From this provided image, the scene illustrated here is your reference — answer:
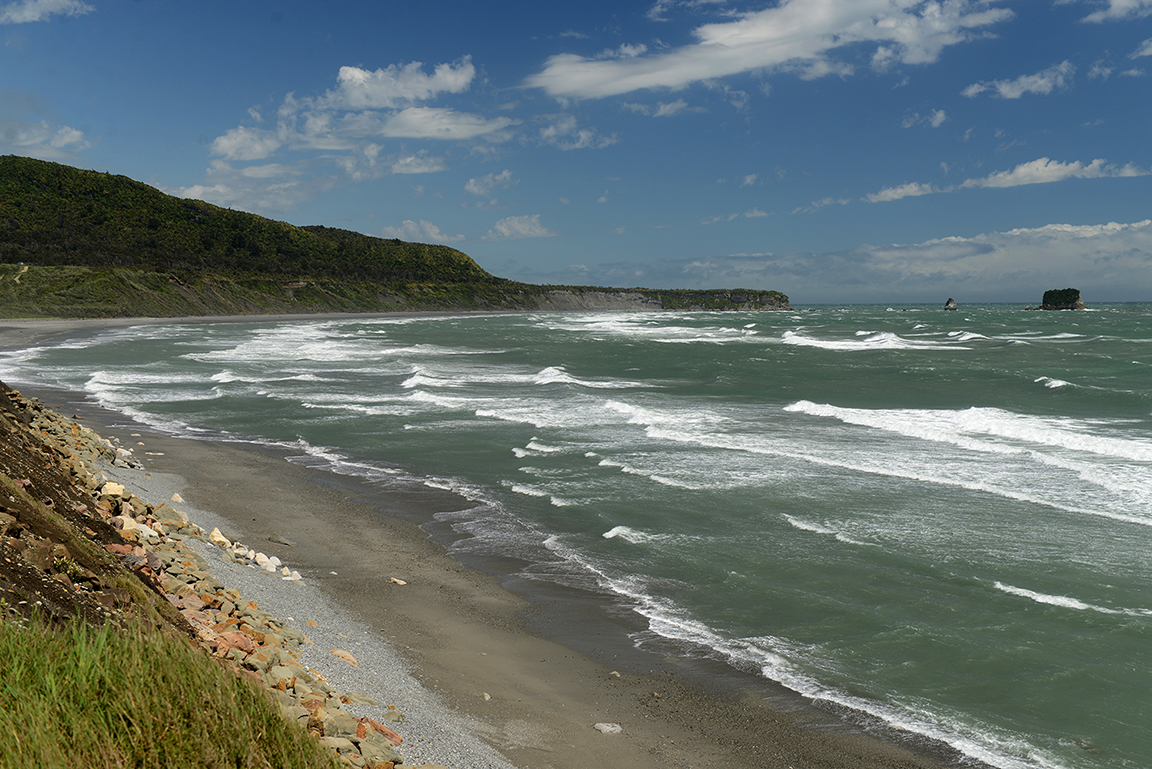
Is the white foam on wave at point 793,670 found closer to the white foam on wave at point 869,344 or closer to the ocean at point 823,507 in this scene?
the ocean at point 823,507

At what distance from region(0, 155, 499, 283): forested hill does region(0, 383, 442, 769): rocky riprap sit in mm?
128611

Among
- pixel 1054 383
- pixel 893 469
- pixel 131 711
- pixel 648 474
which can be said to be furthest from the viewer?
pixel 1054 383

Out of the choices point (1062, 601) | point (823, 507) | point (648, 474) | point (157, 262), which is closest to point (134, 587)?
point (1062, 601)

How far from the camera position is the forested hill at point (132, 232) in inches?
5202

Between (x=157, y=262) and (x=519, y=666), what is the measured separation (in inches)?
5839

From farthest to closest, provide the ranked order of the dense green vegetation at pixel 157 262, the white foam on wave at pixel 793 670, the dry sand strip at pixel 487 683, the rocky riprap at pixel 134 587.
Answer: the dense green vegetation at pixel 157 262, the white foam on wave at pixel 793 670, the dry sand strip at pixel 487 683, the rocky riprap at pixel 134 587

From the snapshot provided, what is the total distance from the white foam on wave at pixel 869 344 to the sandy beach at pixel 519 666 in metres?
54.0

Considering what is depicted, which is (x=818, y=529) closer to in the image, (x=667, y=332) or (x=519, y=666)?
(x=519, y=666)

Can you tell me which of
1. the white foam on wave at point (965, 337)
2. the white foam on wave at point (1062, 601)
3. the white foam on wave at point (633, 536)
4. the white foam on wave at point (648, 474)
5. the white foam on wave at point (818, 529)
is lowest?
the white foam on wave at point (1062, 601)

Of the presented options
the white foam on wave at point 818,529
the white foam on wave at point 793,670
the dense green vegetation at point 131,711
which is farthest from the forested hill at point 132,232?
the dense green vegetation at point 131,711

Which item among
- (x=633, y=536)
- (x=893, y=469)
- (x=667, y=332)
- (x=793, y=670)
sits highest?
(x=667, y=332)

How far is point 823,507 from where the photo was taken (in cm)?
1505

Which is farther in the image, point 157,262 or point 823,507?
point 157,262

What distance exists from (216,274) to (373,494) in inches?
5311
